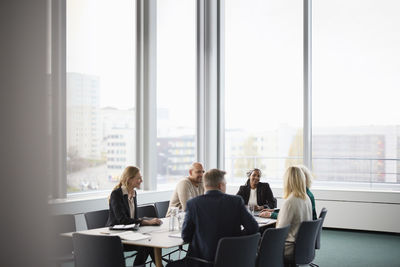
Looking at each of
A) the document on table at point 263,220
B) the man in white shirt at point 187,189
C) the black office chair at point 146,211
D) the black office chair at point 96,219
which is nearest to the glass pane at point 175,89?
the man in white shirt at point 187,189

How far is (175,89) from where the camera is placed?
7.57 metres

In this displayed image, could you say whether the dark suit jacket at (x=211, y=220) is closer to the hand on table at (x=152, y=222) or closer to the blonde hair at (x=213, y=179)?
the blonde hair at (x=213, y=179)

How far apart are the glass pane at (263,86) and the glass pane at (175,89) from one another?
82cm

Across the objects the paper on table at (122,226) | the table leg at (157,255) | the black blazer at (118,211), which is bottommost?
the table leg at (157,255)

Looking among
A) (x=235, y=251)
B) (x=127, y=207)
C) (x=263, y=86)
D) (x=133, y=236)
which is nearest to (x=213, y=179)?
(x=235, y=251)

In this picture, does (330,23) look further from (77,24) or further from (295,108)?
(77,24)

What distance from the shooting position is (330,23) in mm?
7734

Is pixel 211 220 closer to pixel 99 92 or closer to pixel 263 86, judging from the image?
pixel 99 92

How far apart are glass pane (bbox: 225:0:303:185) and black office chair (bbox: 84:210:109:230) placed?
4407 mm

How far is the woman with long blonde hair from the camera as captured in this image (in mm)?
3826

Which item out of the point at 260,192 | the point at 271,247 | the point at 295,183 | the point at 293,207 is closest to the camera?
the point at 271,247

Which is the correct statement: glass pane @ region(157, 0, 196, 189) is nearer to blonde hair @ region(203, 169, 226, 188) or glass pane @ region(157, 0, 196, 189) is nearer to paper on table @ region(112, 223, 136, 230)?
paper on table @ region(112, 223, 136, 230)

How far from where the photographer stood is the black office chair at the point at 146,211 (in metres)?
4.59

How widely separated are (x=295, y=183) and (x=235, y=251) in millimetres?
1134
